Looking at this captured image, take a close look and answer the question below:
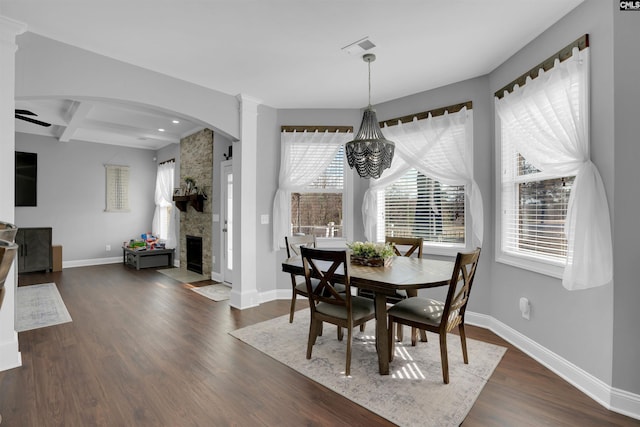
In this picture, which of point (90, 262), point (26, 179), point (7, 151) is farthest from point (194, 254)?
point (7, 151)

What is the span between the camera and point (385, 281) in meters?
2.18

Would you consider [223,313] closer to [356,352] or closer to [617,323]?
[356,352]

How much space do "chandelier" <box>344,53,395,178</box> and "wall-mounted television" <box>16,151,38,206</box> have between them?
22.4 ft

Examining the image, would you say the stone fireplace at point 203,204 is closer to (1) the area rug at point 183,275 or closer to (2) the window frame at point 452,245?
(1) the area rug at point 183,275

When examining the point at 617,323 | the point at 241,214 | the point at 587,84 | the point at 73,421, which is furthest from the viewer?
the point at 241,214

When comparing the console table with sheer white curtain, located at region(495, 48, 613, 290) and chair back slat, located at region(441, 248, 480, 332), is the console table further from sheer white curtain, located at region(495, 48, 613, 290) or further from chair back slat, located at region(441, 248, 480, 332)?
sheer white curtain, located at region(495, 48, 613, 290)

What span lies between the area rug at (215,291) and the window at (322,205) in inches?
54.9

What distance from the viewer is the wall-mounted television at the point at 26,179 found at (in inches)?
238

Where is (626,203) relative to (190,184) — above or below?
below

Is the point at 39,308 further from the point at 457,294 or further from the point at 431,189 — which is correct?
the point at 431,189

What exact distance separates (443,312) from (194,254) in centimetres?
524

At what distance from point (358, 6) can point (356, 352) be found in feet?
9.13

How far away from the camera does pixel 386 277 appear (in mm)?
2312

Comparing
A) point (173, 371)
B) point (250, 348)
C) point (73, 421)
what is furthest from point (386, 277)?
point (73, 421)
